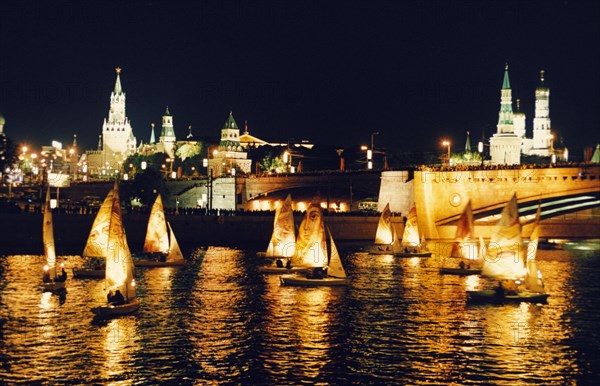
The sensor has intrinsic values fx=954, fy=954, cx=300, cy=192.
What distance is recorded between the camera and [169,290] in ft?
200

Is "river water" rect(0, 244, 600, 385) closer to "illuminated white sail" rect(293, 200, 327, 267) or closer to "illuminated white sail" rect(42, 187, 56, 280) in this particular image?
"illuminated white sail" rect(42, 187, 56, 280)

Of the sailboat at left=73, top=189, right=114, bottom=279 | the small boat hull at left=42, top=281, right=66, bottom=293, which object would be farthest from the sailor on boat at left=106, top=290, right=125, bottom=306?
the sailboat at left=73, top=189, right=114, bottom=279

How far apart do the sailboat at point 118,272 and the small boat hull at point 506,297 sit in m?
20.7

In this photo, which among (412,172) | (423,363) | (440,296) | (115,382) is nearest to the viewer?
(115,382)

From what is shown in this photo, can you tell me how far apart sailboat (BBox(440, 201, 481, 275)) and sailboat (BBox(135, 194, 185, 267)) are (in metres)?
21.1

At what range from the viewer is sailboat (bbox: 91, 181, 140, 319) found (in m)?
49.7

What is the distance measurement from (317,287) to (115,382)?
1103 inches

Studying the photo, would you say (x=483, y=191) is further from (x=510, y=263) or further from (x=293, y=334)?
(x=293, y=334)

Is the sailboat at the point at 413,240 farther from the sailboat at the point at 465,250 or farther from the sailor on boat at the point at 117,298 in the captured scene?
the sailor on boat at the point at 117,298

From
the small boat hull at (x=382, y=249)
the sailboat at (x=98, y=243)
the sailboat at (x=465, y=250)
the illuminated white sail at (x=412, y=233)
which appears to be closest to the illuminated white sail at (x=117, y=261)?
the sailboat at (x=98, y=243)

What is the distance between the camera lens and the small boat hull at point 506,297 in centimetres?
5803

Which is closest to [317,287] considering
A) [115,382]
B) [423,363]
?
[423,363]

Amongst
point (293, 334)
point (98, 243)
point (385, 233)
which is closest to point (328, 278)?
point (98, 243)

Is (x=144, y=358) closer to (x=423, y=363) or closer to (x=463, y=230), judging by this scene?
(x=423, y=363)
